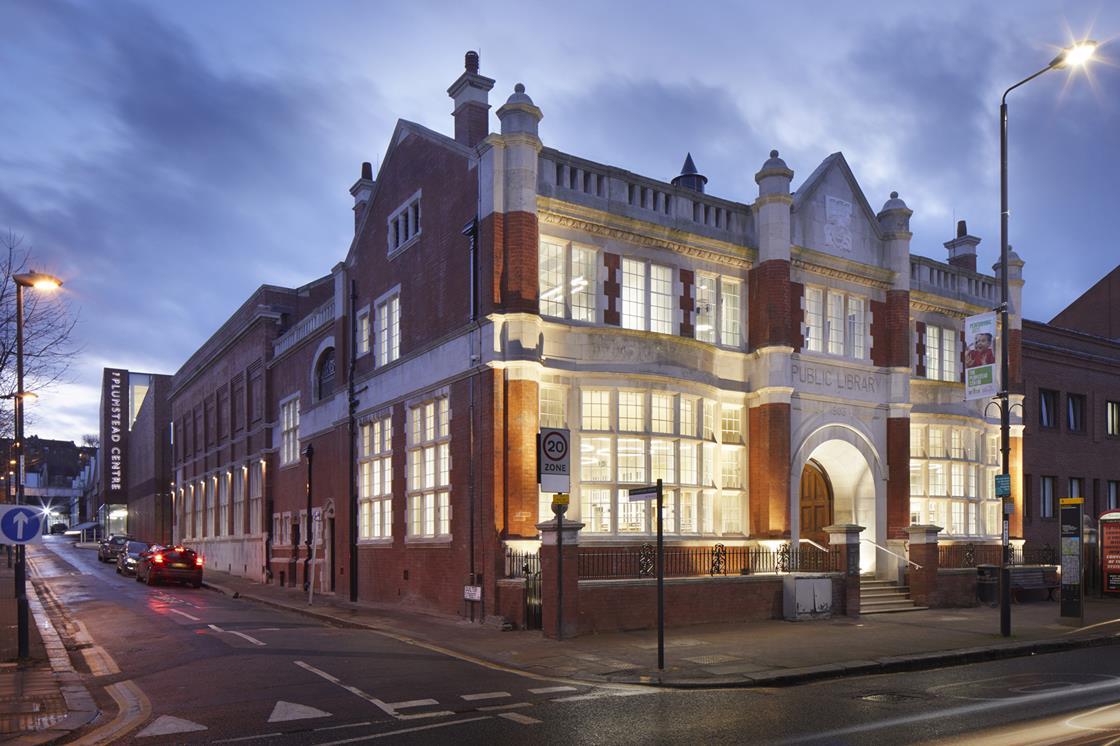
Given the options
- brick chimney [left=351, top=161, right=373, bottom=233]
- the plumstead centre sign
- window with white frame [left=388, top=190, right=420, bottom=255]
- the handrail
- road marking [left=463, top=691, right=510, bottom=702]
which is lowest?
road marking [left=463, top=691, right=510, bottom=702]

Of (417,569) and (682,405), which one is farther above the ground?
(682,405)

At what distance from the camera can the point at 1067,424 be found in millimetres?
33688

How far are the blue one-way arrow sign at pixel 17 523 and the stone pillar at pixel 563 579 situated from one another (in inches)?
331

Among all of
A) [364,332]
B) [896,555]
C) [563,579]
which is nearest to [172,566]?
[364,332]

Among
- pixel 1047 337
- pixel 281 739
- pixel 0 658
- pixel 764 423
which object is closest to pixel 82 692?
pixel 0 658

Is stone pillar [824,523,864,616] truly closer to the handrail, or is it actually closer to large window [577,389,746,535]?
large window [577,389,746,535]

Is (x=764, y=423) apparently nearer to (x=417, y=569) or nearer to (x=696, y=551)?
(x=696, y=551)

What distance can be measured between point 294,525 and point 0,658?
2043cm

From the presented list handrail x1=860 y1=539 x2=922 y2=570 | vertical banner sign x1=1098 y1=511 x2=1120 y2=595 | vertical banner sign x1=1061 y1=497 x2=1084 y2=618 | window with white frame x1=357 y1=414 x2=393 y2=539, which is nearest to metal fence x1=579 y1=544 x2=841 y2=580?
handrail x1=860 y1=539 x2=922 y2=570

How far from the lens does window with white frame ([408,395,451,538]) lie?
A: 23.0m

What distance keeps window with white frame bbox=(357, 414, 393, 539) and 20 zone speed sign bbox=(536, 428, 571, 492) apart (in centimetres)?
1016

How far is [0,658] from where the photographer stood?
50.1 feet

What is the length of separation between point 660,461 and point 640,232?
521cm

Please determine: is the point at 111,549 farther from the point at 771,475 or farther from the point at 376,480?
the point at 771,475
